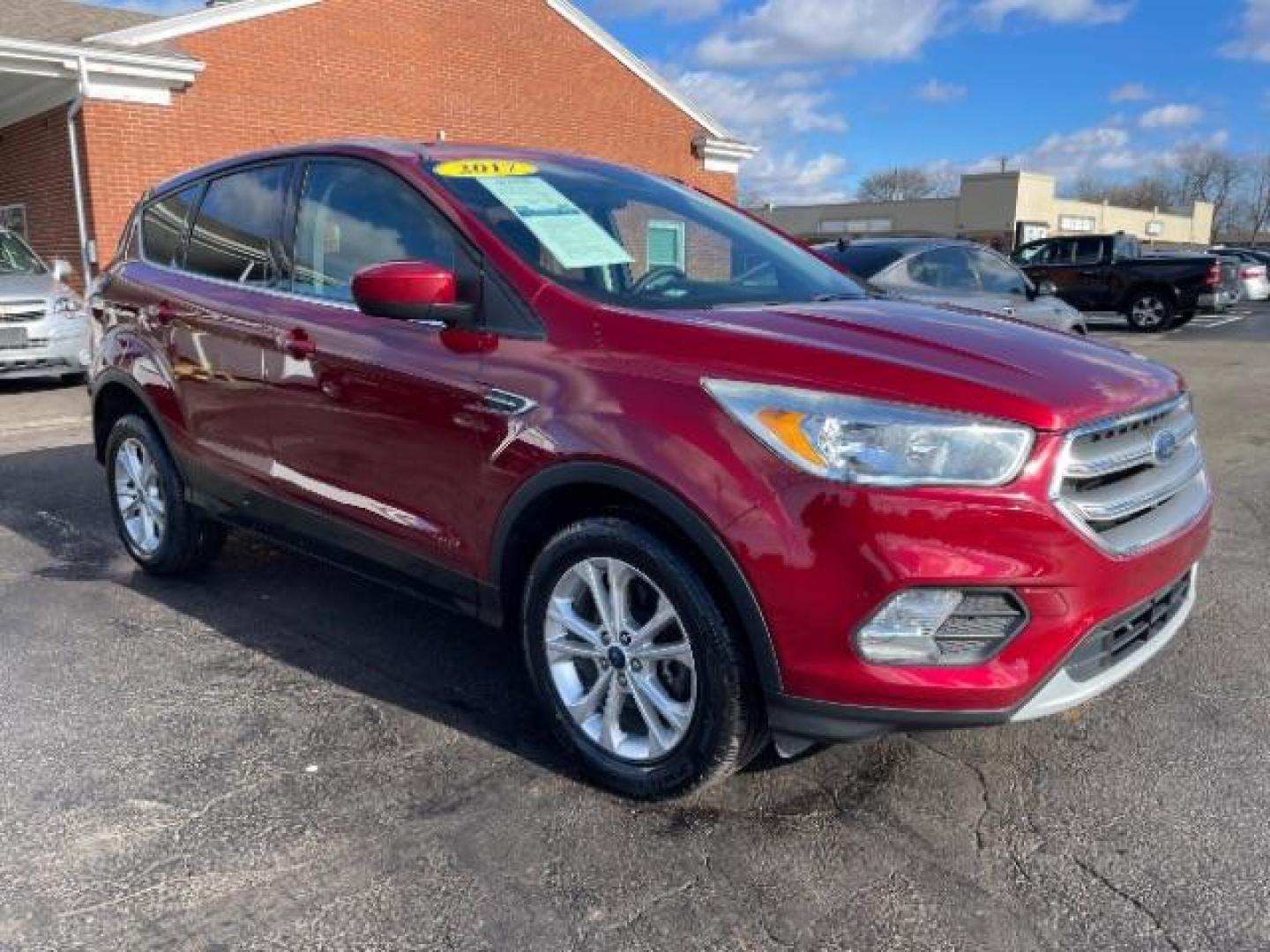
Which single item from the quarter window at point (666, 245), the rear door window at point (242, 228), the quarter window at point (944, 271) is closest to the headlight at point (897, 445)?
the quarter window at point (666, 245)

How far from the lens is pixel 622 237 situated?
136 inches

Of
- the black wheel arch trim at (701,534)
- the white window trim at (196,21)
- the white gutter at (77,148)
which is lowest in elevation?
the black wheel arch trim at (701,534)

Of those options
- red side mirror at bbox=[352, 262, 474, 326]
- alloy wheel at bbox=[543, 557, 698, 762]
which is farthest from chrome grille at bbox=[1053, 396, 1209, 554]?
red side mirror at bbox=[352, 262, 474, 326]

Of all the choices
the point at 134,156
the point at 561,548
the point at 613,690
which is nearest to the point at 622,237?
the point at 561,548

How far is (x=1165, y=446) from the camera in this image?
2793mm

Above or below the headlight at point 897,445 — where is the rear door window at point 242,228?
above

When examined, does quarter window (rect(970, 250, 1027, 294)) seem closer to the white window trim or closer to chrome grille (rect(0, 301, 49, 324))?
→ chrome grille (rect(0, 301, 49, 324))

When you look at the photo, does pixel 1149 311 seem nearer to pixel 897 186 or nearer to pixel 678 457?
pixel 678 457

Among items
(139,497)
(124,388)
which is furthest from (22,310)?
(139,497)

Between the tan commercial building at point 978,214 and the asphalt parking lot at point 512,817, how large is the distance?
49760 mm

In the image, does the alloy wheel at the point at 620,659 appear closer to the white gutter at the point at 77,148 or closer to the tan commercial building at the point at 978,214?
the white gutter at the point at 77,148

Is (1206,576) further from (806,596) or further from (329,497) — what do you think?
(329,497)

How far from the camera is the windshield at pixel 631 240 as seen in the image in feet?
10.2

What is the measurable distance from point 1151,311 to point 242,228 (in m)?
18.9
